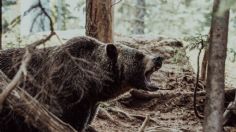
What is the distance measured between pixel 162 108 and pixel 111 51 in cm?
293

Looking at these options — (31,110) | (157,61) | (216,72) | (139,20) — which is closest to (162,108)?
(157,61)

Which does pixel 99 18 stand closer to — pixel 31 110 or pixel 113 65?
pixel 113 65

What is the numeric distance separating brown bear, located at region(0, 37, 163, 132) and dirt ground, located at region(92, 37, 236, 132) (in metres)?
1.21

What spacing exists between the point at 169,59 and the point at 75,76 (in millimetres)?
5062

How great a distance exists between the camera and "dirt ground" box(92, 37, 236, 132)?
8.40 meters

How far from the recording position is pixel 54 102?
20.4 ft

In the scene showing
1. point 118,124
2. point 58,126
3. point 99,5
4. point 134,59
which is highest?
point 99,5

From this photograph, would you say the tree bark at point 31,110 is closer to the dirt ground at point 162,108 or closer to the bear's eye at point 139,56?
the bear's eye at point 139,56

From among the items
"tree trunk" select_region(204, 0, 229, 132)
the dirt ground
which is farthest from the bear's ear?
the dirt ground

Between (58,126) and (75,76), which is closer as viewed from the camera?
(58,126)

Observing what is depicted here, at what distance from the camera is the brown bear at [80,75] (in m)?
6.39

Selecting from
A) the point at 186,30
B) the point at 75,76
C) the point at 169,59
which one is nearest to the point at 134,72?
the point at 75,76

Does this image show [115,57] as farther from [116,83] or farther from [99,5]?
[99,5]

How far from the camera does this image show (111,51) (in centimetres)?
661
